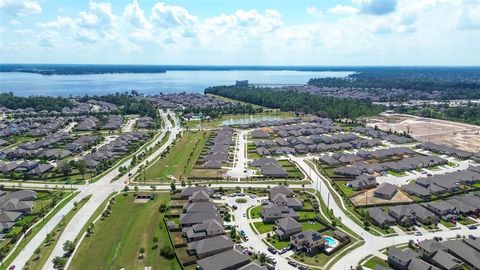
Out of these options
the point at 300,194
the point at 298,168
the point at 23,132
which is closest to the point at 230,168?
the point at 298,168

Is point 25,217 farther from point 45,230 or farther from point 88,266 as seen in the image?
point 88,266

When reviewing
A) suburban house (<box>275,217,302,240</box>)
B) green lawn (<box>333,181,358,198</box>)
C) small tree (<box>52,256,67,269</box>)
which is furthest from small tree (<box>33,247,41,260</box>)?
green lawn (<box>333,181,358,198</box>)

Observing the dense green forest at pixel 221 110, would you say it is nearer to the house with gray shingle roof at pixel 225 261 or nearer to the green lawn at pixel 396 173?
the green lawn at pixel 396 173

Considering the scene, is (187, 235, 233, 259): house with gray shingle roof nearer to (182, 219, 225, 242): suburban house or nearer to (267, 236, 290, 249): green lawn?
(182, 219, 225, 242): suburban house

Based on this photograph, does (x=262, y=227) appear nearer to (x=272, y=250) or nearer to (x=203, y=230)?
(x=272, y=250)

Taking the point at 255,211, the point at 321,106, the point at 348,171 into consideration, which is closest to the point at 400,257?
the point at 255,211

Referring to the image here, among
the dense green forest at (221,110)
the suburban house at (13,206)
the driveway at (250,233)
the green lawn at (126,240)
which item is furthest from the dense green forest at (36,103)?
the driveway at (250,233)
